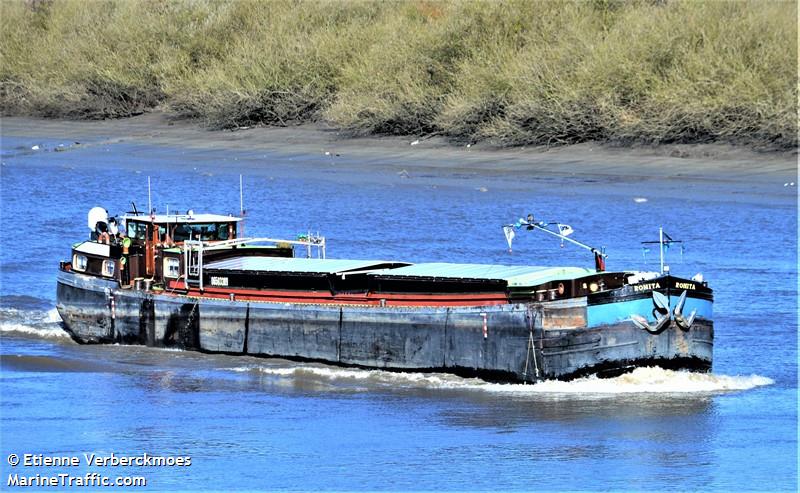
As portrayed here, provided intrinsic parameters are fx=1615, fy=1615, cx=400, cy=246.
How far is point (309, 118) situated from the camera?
61406 mm

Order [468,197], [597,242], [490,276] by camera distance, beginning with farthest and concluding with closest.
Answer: [468,197] → [597,242] → [490,276]

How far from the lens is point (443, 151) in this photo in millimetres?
54750

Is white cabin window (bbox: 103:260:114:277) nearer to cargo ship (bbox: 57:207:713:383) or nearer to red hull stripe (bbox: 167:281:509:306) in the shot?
cargo ship (bbox: 57:207:713:383)

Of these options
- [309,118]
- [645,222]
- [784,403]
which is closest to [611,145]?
[645,222]

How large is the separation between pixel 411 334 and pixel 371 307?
91cm

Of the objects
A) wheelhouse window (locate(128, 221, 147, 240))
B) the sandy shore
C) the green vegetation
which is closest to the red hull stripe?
wheelhouse window (locate(128, 221, 147, 240))

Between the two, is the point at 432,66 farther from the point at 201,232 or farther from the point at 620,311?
the point at 620,311

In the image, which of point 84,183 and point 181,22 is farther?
point 181,22

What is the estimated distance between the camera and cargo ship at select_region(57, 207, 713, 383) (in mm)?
25203

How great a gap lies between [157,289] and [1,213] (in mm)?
19470

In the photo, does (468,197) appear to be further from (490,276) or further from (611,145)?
(490,276)

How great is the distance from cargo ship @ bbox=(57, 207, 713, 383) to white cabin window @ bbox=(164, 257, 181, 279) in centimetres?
3

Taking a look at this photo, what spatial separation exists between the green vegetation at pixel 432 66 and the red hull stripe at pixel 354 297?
2362 centimetres

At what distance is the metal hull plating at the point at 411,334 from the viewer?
2516 cm
